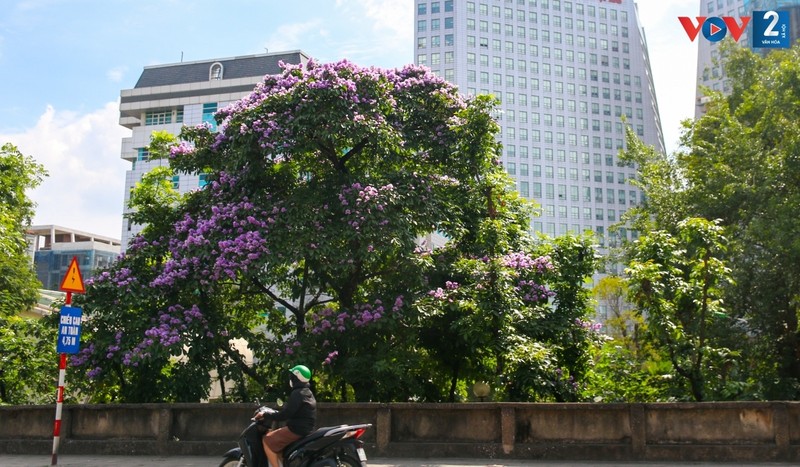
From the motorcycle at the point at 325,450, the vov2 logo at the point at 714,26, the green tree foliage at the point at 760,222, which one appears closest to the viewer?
the motorcycle at the point at 325,450

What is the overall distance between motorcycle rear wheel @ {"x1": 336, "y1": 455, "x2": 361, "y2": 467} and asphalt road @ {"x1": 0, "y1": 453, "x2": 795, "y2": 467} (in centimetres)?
258

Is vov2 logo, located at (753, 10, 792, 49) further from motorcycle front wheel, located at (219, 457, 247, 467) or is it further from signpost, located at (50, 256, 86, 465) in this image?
motorcycle front wheel, located at (219, 457, 247, 467)

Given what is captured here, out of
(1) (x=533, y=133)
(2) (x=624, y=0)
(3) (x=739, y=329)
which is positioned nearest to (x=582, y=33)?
(2) (x=624, y=0)

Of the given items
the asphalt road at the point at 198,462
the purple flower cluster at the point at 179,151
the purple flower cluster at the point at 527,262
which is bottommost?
the asphalt road at the point at 198,462

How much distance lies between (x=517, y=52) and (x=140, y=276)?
11017cm

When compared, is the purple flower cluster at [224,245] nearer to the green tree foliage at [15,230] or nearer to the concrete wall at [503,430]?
the concrete wall at [503,430]

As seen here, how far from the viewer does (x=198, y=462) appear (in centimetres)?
1150

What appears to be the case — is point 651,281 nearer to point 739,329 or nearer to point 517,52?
point 739,329

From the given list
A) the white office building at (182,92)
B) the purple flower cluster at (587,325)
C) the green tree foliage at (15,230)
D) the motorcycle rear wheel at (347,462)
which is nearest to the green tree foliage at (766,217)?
the purple flower cluster at (587,325)

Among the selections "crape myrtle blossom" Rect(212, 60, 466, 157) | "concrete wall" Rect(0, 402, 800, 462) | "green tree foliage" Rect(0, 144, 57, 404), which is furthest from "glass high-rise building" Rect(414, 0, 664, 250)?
"concrete wall" Rect(0, 402, 800, 462)

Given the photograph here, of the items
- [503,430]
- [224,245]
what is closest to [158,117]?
[224,245]

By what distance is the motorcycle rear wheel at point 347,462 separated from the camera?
827cm

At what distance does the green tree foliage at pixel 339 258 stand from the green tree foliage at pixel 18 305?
7.68ft

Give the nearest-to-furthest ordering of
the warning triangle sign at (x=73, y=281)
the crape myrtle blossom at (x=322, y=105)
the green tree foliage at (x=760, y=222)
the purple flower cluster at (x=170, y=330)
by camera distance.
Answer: the warning triangle sign at (x=73, y=281), the purple flower cluster at (x=170, y=330), the crape myrtle blossom at (x=322, y=105), the green tree foliage at (x=760, y=222)
